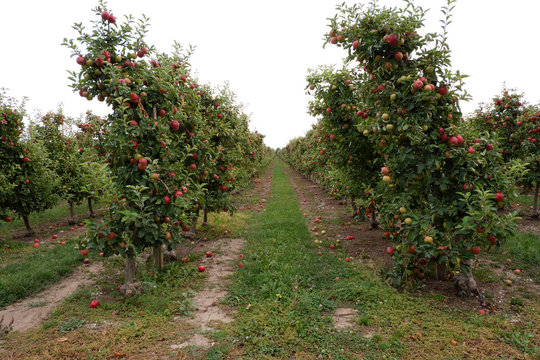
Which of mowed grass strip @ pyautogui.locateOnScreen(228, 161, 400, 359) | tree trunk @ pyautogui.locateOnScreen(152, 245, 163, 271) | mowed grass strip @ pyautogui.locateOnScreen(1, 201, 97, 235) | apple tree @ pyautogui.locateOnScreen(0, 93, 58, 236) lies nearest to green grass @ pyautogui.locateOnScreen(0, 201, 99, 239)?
mowed grass strip @ pyautogui.locateOnScreen(1, 201, 97, 235)

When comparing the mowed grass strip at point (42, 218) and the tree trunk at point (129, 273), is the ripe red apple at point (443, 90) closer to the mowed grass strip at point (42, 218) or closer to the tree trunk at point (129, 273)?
the tree trunk at point (129, 273)

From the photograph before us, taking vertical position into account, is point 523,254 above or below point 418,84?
below

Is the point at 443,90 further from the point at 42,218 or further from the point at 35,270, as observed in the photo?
the point at 42,218

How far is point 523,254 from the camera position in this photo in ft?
20.8

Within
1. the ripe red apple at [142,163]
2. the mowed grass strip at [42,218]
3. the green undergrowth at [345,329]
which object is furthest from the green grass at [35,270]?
the green undergrowth at [345,329]

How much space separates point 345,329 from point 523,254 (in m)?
5.31

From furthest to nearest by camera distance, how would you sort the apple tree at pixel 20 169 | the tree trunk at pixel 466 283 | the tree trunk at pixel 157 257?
the apple tree at pixel 20 169 < the tree trunk at pixel 157 257 < the tree trunk at pixel 466 283

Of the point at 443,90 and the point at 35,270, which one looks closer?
the point at 443,90

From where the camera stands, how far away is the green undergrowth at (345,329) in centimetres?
344

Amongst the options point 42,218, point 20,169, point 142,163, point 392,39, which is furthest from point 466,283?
point 42,218

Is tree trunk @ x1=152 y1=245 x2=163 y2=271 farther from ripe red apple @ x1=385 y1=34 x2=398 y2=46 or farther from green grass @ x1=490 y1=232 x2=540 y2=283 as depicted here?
green grass @ x1=490 y1=232 x2=540 y2=283

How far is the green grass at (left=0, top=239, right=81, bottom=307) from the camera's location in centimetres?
520

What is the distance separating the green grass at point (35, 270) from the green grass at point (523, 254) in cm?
921

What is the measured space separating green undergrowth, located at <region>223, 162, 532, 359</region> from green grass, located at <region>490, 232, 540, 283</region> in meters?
2.67
